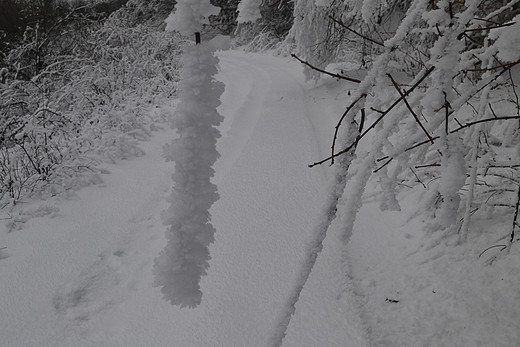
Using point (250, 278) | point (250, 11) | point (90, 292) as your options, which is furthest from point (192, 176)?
point (90, 292)

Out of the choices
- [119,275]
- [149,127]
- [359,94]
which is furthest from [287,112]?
[359,94]

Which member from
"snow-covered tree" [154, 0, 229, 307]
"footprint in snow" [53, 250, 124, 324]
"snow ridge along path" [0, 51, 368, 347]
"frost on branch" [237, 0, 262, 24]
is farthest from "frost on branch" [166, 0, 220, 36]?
"footprint in snow" [53, 250, 124, 324]

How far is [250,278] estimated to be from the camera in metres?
2.46

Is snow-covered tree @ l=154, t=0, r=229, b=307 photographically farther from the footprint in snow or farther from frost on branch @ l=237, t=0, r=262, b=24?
the footprint in snow

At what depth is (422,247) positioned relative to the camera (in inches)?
103

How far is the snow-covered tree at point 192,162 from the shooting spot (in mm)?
660

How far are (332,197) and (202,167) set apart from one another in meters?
0.46

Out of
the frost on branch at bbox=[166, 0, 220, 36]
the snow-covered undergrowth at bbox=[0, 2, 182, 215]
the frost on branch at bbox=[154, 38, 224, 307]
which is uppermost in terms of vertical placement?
the frost on branch at bbox=[166, 0, 220, 36]

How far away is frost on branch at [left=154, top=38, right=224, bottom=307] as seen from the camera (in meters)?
0.67

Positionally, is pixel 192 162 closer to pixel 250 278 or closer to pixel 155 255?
pixel 250 278

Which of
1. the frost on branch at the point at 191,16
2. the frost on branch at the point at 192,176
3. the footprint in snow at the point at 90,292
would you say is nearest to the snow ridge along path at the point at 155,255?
the footprint in snow at the point at 90,292

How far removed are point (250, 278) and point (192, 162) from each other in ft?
6.26

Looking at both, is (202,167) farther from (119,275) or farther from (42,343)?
(119,275)

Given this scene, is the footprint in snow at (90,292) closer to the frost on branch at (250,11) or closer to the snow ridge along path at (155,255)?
the snow ridge along path at (155,255)
